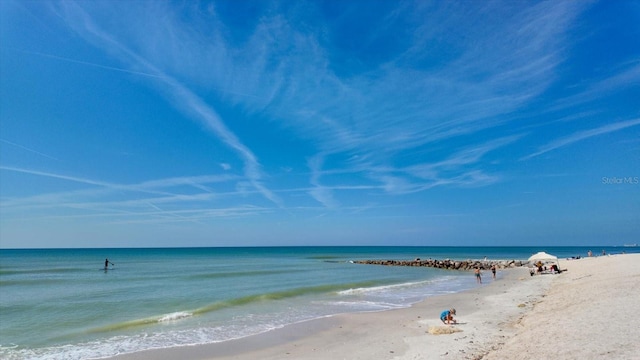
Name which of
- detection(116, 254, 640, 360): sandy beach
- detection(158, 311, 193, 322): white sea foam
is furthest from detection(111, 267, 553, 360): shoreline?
detection(158, 311, 193, 322): white sea foam

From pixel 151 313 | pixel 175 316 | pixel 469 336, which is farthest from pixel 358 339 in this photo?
pixel 151 313

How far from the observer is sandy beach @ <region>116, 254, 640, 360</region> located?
30.9 ft

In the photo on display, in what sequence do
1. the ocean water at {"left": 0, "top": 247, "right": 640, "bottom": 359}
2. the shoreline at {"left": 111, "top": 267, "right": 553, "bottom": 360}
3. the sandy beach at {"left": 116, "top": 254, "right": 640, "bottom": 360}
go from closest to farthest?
the sandy beach at {"left": 116, "top": 254, "right": 640, "bottom": 360}, the shoreline at {"left": 111, "top": 267, "right": 553, "bottom": 360}, the ocean water at {"left": 0, "top": 247, "right": 640, "bottom": 359}

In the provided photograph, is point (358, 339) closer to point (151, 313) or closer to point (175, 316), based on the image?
point (175, 316)

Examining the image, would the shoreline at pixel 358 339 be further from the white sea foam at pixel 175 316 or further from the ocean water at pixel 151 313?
the white sea foam at pixel 175 316

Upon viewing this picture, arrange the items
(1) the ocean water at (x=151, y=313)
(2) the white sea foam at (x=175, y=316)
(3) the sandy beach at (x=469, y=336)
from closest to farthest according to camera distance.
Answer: (3) the sandy beach at (x=469, y=336), (1) the ocean water at (x=151, y=313), (2) the white sea foam at (x=175, y=316)

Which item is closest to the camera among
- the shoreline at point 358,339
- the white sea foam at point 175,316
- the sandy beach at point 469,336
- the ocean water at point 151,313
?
the sandy beach at point 469,336

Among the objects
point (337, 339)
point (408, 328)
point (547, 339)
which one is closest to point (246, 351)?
point (337, 339)

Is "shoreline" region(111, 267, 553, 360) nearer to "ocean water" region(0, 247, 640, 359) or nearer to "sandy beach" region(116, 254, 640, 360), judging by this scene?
"sandy beach" region(116, 254, 640, 360)

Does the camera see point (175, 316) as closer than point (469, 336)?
No

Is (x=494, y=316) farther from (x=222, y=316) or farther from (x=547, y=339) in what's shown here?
(x=222, y=316)

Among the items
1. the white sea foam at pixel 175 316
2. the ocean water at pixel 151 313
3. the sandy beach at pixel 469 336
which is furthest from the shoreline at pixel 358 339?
the white sea foam at pixel 175 316

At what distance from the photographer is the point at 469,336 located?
12.7 meters

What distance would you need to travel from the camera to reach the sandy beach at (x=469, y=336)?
9.41 m
